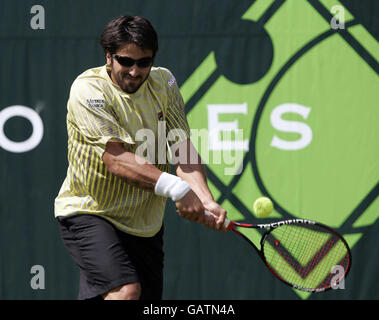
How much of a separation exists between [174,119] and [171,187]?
1.84 ft

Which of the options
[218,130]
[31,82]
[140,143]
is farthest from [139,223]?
[31,82]

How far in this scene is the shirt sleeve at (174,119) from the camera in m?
3.48

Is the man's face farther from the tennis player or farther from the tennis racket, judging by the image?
the tennis racket

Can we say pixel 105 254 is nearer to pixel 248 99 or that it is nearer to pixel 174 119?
pixel 174 119

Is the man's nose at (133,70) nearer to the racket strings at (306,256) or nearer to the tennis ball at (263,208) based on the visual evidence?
the tennis ball at (263,208)

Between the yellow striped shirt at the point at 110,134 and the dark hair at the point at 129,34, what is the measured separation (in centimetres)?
20

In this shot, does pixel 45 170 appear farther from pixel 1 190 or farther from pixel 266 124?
pixel 266 124

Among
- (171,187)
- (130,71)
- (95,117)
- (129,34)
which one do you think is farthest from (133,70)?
(171,187)

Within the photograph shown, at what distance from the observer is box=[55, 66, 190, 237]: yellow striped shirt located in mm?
3162

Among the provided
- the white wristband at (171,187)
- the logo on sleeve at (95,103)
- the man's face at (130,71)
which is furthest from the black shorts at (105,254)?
the man's face at (130,71)

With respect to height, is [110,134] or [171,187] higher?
[110,134]

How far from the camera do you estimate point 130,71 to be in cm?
319

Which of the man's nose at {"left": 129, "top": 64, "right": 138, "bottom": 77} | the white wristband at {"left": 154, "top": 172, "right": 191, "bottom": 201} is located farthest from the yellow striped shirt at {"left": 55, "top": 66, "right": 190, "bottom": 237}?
the white wristband at {"left": 154, "top": 172, "right": 191, "bottom": 201}

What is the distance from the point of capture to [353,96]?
15.0ft
